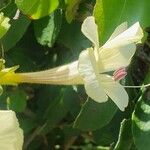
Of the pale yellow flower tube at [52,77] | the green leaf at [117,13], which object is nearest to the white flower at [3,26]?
the pale yellow flower tube at [52,77]

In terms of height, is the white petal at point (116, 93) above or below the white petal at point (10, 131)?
below

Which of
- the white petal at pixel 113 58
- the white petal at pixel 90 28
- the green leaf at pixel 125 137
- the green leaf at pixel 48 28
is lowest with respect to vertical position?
the green leaf at pixel 125 137

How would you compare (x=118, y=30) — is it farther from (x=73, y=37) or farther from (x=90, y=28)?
(x=73, y=37)

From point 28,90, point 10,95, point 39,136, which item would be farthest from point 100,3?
point 39,136

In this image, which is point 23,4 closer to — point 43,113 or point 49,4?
point 49,4

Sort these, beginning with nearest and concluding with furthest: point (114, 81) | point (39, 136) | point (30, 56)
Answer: point (114, 81), point (30, 56), point (39, 136)

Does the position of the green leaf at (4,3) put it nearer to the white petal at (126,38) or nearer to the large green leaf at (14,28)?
the large green leaf at (14,28)

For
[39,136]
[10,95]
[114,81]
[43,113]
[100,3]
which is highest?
[100,3]
